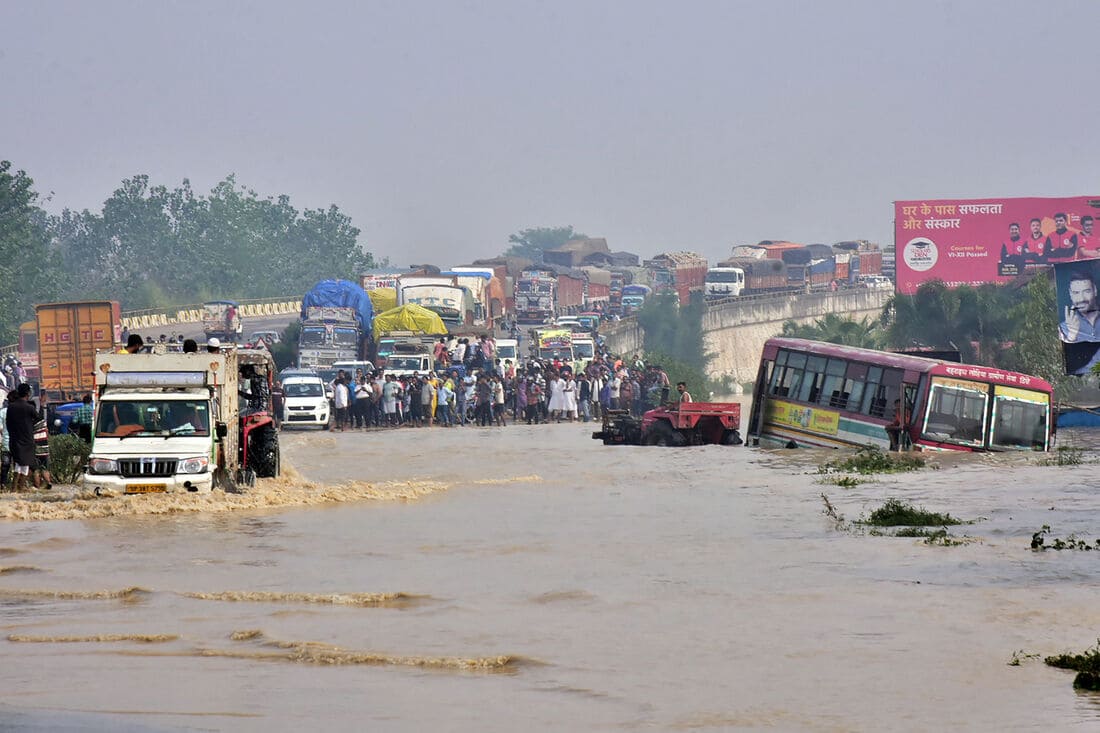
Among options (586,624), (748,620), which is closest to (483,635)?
(586,624)

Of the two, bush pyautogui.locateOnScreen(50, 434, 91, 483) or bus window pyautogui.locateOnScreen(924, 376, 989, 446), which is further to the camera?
bus window pyautogui.locateOnScreen(924, 376, 989, 446)

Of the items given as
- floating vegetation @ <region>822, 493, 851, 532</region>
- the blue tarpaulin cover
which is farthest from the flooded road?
the blue tarpaulin cover

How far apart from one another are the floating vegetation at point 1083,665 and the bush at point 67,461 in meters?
16.2

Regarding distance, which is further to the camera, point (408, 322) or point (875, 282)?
point (875, 282)

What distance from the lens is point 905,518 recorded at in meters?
19.9

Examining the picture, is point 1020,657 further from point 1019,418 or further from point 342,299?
point 342,299

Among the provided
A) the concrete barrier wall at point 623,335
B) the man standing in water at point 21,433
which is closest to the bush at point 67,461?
the man standing in water at point 21,433

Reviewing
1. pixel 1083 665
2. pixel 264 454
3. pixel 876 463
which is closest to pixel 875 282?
pixel 876 463

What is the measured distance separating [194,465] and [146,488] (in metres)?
0.63

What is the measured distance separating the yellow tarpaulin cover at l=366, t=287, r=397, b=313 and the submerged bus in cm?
3017

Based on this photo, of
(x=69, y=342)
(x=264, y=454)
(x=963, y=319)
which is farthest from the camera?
(x=963, y=319)

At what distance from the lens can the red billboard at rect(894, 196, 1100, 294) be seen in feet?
250

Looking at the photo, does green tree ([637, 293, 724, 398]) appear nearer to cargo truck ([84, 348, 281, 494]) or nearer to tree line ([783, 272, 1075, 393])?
tree line ([783, 272, 1075, 393])

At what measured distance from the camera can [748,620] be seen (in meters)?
13.2
